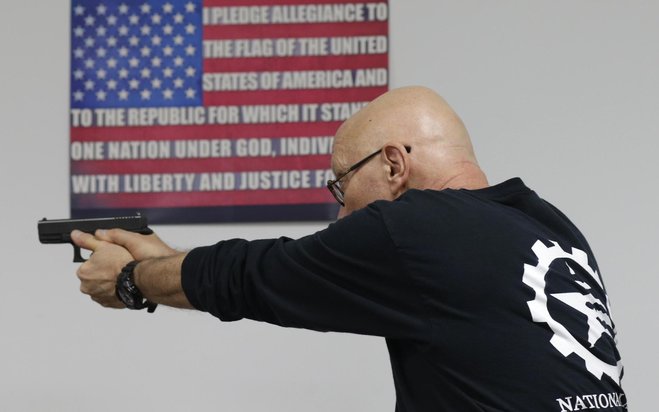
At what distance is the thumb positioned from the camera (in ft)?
4.05

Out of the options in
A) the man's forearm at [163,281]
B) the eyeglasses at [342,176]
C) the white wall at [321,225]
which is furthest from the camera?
the white wall at [321,225]

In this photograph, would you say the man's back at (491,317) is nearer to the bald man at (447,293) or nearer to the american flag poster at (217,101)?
the bald man at (447,293)

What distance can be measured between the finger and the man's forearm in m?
0.12

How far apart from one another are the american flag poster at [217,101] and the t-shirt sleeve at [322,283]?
3.06 feet

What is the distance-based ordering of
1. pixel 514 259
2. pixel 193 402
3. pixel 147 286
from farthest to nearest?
pixel 193 402 < pixel 147 286 < pixel 514 259

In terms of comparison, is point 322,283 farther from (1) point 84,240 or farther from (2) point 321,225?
(2) point 321,225

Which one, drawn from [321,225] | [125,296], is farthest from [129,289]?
[321,225]

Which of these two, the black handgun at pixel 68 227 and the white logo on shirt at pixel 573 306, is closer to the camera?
the white logo on shirt at pixel 573 306

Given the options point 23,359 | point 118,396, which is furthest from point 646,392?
point 23,359

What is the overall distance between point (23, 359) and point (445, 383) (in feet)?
4.46

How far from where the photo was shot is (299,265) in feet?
3.46

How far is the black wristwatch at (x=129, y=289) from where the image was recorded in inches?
46.3

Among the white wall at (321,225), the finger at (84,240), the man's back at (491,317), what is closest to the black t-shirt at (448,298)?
the man's back at (491,317)

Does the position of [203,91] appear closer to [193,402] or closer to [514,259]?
[193,402]
